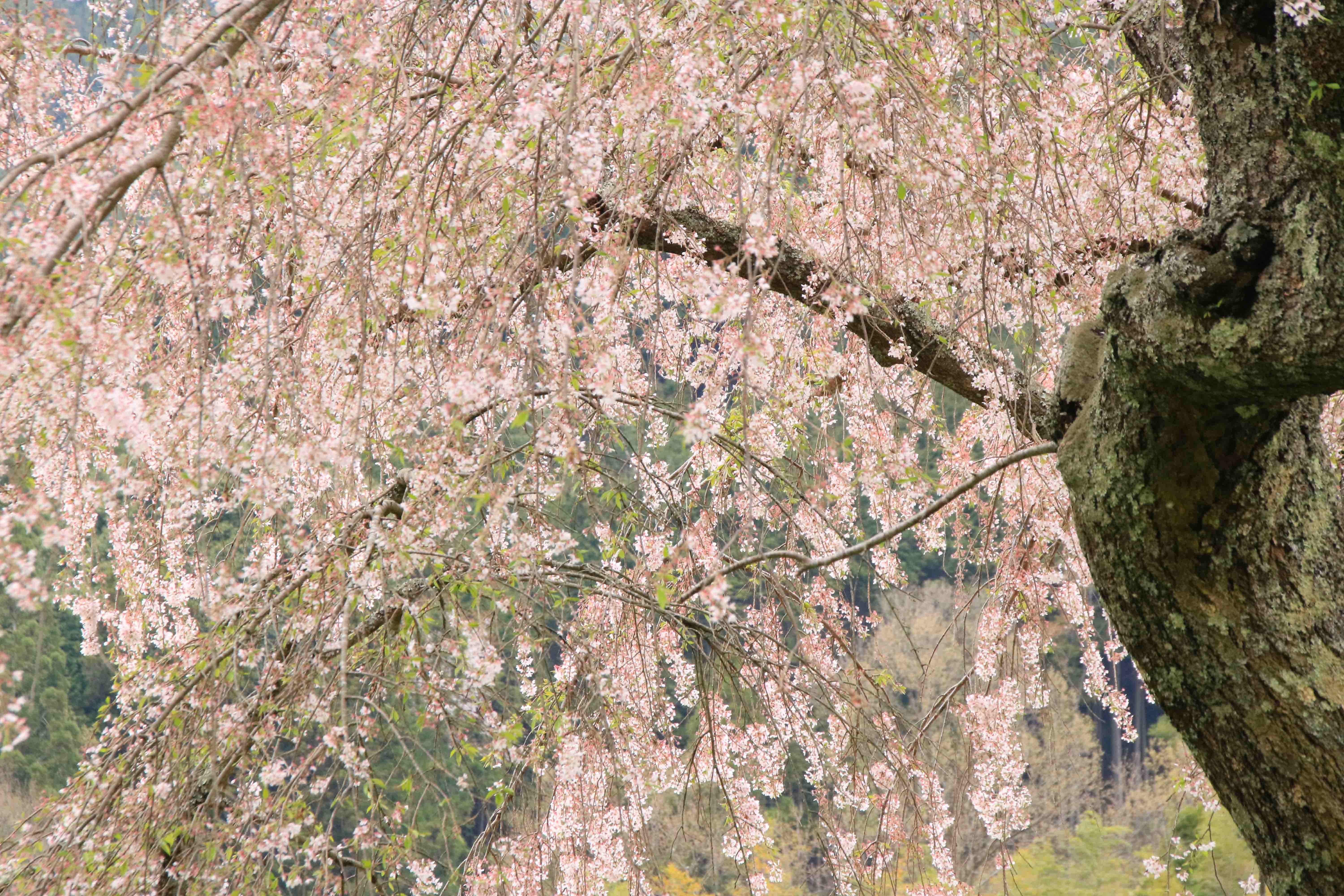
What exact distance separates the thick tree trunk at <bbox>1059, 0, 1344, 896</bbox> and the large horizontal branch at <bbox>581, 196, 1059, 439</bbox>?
0.54 m

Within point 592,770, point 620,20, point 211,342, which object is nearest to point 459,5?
point 620,20

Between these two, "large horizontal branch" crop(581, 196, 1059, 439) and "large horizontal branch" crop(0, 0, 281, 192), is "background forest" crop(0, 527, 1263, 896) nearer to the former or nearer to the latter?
"large horizontal branch" crop(581, 196, 1059, 439)

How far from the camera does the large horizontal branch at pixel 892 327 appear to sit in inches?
97.1

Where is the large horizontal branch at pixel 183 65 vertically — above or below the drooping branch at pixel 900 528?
above

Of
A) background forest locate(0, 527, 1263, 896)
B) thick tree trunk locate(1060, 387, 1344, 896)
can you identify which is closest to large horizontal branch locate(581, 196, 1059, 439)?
thick tree trunk locate(1060, 387, 1344, 896)

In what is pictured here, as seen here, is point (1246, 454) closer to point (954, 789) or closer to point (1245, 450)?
point (1245, 450)

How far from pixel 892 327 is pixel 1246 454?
1.35 metres

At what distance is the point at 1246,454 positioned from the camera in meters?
1.68

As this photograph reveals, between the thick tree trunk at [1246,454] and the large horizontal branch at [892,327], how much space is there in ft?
1.76

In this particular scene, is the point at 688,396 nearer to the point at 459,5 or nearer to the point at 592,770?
the point at 592,770

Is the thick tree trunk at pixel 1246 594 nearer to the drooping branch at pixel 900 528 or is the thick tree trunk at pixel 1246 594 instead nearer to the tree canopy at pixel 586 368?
the tree canopy at pixel 586 368

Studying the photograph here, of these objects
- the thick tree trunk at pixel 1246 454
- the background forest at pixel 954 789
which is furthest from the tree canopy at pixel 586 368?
the background forest at pixel 954 789

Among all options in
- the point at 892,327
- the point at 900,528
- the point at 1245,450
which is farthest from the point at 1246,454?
the point at 892,327

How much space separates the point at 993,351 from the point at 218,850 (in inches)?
82.3
